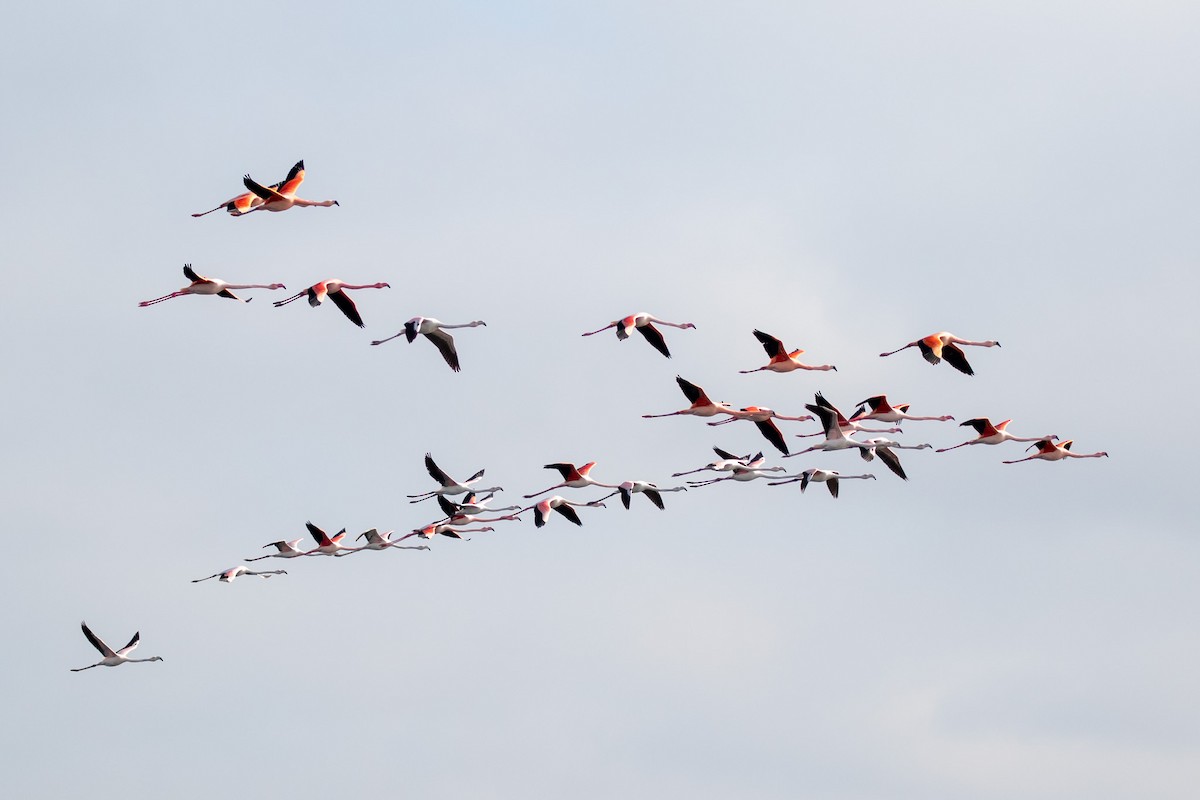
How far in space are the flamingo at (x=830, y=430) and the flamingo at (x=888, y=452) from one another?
2.02 meters

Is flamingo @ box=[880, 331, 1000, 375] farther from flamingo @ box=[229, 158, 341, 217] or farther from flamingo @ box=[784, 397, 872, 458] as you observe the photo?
flamingo @ box=[229, 158, 341, 217]

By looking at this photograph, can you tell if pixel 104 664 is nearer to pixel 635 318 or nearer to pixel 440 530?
pixel 440 530

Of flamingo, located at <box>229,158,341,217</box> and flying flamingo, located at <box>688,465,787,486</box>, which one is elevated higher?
flamingo, located at <box>229,158,341,217</box>

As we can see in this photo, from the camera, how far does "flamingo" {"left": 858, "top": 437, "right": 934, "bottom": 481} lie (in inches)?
2236

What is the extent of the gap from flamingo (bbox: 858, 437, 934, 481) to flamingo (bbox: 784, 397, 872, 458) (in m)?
2.02

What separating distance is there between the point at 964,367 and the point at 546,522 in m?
12.5

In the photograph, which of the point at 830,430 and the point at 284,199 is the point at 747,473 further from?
the point at 284,199

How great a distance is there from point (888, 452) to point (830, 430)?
391 cm

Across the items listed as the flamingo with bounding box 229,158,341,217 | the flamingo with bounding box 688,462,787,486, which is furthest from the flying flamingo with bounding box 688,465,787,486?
the flamingo with bounding box 229,158,341,217

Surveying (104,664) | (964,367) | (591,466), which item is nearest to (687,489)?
(591,466)

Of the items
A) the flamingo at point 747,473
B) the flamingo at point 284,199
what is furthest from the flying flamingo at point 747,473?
the flamingo at point 284,199

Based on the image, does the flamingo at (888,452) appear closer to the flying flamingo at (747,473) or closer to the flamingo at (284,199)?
the flying flamingo at (747,473)

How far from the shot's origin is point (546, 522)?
58.7 meters

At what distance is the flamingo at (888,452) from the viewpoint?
56791 millimetres
